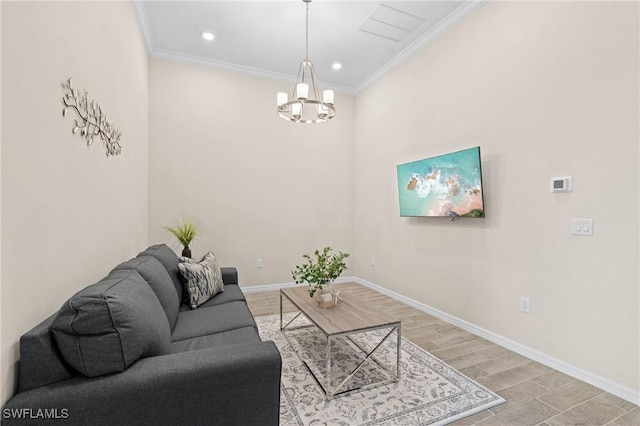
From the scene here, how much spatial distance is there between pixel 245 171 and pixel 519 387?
13.2 ft

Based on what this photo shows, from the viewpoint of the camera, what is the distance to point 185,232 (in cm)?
391

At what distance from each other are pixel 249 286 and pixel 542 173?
12.8 feet

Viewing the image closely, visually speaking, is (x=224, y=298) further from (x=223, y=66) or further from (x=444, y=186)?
(x=223, y=66)

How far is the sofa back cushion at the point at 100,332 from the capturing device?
44.1 inches

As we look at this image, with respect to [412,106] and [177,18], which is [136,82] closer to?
[177,18]

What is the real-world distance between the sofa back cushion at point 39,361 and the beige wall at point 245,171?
3251mm

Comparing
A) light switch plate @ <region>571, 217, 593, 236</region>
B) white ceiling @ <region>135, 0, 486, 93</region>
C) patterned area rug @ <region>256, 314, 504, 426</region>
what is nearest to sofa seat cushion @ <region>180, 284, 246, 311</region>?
patterned area rug @ <region>256, 314, 504, 426</region>

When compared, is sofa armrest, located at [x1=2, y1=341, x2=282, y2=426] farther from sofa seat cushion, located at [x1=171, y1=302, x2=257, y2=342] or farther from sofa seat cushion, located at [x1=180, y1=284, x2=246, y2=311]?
sofa seat cushion, located at [x1=180, y1=284, x2=246, y2=311]

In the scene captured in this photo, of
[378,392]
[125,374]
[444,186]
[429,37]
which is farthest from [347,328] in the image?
[429,37]

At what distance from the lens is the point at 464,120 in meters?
3.23

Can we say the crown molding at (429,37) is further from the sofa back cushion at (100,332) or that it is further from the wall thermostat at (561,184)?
the sofa back cushion at (100,332)

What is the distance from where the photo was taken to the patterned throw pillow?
2531 millimetres

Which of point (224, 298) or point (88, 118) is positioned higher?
point (88, 118)

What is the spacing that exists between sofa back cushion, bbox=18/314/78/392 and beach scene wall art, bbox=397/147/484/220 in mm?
3180
